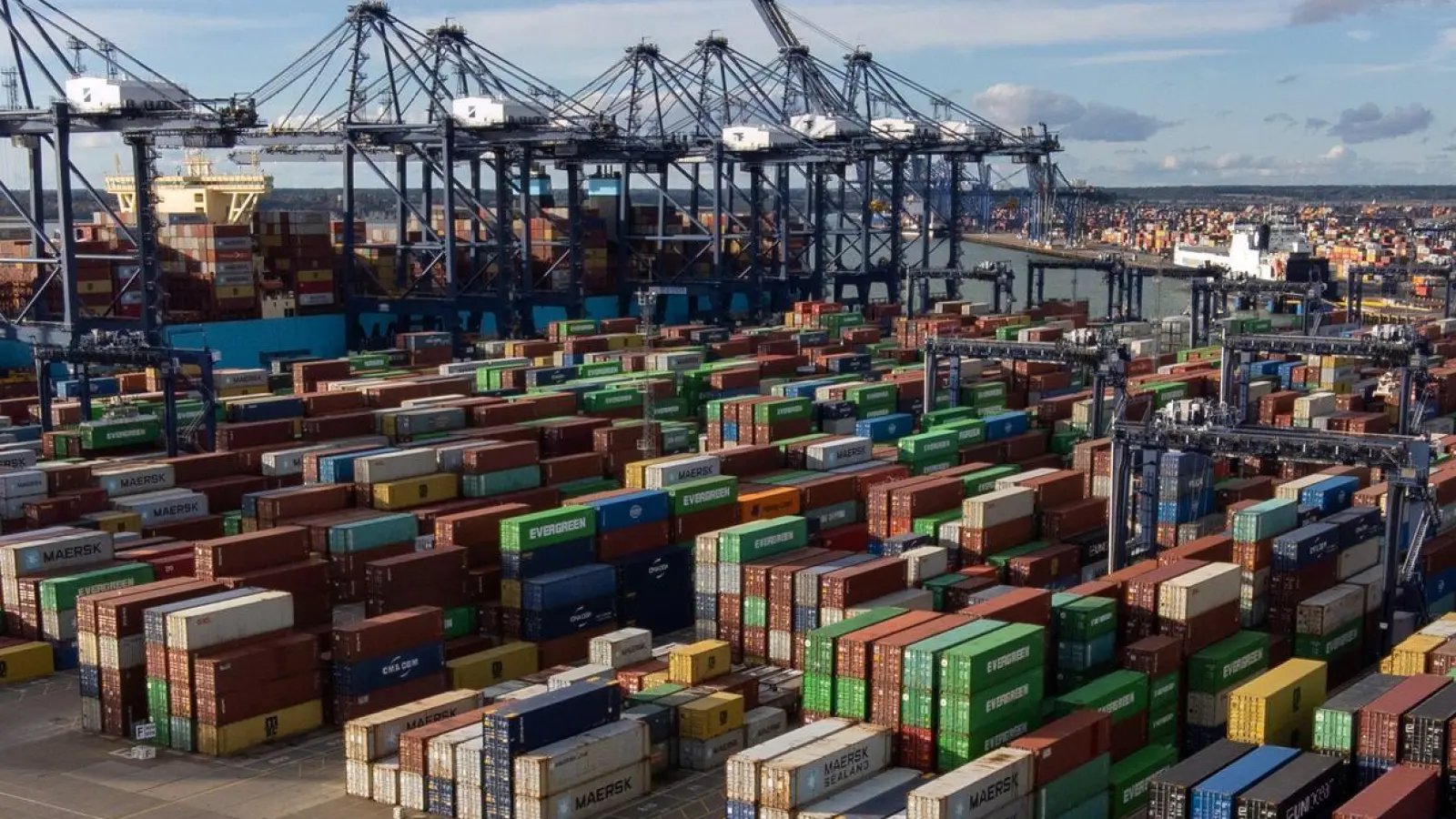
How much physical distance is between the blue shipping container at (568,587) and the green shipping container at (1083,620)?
9106 millimetres

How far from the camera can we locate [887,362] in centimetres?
6225

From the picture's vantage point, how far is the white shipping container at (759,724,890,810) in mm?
19609

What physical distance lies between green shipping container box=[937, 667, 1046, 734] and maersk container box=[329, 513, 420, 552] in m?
11.1

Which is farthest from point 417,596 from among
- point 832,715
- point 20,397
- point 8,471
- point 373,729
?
point 20,397

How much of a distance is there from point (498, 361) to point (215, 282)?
38.7 ft

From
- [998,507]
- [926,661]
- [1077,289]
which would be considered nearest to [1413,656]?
[926,661]

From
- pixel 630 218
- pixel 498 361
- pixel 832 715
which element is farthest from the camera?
pixel 630 218

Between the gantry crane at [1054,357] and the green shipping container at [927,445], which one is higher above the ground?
the gantry crane at [1054,357]

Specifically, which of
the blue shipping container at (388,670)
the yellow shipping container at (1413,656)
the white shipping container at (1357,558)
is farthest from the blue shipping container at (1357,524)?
the blue shipping container at (388,670)

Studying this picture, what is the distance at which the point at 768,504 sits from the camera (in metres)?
33.7

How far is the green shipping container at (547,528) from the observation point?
28984 millimetres

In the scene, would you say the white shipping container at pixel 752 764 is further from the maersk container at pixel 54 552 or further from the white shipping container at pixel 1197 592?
the maersk container at pixel 54 552

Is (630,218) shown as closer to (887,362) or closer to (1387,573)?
(887,362)

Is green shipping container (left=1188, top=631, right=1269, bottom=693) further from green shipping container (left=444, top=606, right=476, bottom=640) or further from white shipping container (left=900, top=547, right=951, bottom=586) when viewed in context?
green shipping container (left=444, top=606, right=476, bottom=640)
